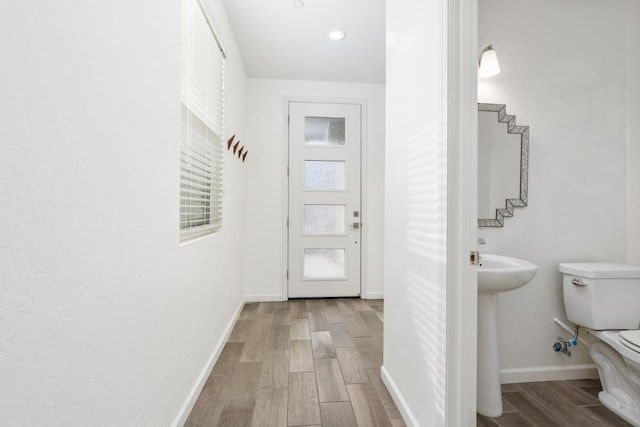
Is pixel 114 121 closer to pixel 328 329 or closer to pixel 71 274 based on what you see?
pixel 71 274

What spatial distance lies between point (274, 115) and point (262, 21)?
1.16 metres

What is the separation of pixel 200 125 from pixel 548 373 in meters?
2.69

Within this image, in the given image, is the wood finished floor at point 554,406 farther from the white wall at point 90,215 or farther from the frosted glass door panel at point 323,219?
the frosted glass door panel at point 323,219

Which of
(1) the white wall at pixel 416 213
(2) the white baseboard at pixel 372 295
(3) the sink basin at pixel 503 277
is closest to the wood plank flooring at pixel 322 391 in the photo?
(1) the white wall at pixel 416 213

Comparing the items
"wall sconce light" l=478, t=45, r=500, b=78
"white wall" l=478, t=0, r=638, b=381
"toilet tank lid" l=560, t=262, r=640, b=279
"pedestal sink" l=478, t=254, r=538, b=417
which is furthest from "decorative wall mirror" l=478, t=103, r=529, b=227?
"toilet tank lid" l=560, t=262, r=640, b=279

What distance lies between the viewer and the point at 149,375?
3.92 ft

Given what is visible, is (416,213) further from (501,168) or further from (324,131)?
(324,131)

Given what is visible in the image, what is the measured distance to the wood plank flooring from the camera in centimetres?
162

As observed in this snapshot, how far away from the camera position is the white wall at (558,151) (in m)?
1.96

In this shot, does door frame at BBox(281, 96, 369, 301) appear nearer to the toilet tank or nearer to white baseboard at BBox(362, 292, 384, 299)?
white baseboard at BBox(362, 292, 384, 299)

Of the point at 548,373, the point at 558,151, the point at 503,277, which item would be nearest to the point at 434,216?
the point at 503,277

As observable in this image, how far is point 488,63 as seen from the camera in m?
1.87

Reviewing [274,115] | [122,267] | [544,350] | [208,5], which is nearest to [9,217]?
[122,267]

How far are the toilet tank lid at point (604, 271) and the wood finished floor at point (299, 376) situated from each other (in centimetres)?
133
